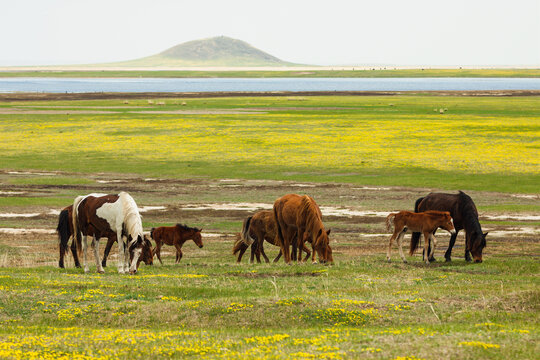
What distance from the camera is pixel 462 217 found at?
2498 centimetres

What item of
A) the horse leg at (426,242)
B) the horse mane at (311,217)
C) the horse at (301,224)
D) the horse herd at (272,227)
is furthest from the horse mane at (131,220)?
the horse leg at (426,242)

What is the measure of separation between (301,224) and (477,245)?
569 centimetres

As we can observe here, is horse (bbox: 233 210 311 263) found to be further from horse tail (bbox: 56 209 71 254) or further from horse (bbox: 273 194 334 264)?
horse tail (bbox: 56 209 71 254)

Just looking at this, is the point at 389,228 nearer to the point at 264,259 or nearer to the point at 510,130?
the point at 264,259

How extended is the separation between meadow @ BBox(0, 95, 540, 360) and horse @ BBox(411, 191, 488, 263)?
59 cm

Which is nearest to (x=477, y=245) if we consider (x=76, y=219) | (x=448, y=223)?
(x=448, y=223)

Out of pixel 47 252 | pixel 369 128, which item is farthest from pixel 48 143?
pixel 47 252

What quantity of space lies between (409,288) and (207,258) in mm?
10104

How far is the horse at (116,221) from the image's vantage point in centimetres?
2133

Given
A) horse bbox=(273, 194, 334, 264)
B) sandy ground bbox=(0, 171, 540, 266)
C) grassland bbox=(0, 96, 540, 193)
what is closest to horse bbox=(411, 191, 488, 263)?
sandy ground bbox=(0, 171, 540, 266)

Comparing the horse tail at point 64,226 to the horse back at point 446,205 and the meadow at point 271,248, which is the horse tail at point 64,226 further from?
the horse back at point 446,205

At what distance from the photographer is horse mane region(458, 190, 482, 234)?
24.3m

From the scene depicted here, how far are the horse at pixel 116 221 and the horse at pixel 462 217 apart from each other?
9952 mm

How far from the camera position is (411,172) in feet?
165
